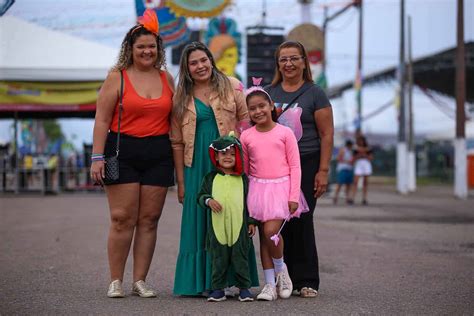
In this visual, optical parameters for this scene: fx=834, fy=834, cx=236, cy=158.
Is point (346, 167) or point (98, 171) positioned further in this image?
point (346, 167)

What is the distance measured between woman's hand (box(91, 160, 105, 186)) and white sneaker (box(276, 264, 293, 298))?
59.0 inches

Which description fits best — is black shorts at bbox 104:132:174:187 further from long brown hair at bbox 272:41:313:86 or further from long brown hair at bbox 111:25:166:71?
long brown hair at bbox 272:41:313:86

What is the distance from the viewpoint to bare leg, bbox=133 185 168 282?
20.6ft

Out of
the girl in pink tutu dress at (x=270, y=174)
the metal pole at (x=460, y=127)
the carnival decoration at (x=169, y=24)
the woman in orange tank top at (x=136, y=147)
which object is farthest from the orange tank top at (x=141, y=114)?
the metal pole at (x=460, y=127)

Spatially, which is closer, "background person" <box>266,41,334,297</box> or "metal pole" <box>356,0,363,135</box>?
"background person" <box>266,41,334,297</box>

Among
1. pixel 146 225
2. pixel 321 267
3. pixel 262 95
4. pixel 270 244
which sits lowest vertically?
pixel 321 267

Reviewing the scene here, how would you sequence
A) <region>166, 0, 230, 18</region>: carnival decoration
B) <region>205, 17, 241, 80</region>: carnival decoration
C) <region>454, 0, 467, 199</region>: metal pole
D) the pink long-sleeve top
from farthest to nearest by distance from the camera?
<region>454, 0, 467, 199</region>: metal pole → <region>205, 17, 241, 80</region>: carnival decoration → <region>166, 0, 230, 18</region>: carnival decoration → the pink long-sleeve top

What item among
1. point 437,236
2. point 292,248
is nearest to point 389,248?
point 437,236

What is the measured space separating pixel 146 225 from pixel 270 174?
3.49 ft

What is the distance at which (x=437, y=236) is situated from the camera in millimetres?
11555

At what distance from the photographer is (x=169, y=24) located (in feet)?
56.7

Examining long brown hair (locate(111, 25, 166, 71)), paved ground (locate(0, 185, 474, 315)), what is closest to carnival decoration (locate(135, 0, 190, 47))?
paved ground (locate(0, 185, 474, 315))

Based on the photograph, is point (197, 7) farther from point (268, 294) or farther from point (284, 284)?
point (268, 294)

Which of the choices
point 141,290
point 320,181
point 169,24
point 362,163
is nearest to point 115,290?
point 141,290
